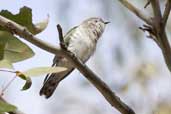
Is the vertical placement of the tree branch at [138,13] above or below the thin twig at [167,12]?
above

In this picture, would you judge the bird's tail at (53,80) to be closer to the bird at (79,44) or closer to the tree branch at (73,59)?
the bird at (79,44)

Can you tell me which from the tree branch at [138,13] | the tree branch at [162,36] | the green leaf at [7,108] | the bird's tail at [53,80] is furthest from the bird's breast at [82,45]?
the green leaf at [7,108]

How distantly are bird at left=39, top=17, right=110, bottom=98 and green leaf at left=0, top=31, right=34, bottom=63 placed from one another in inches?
66.7

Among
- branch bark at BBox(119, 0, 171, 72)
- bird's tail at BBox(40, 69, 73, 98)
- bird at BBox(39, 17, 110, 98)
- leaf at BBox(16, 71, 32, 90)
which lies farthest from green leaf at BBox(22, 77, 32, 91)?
bird's tail at BBox(40, 69, 73, 98)

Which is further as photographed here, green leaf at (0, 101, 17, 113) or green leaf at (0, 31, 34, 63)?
green leaf at (0, 31, 34, 63)

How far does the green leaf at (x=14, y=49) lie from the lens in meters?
1.06

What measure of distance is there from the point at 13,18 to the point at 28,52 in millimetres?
107

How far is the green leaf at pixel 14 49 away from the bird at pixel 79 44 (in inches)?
66.7

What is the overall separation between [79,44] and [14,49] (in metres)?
2.12

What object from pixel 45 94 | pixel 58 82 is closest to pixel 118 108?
pixel 45 94

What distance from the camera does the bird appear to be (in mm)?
2927

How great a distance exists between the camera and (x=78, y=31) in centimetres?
331

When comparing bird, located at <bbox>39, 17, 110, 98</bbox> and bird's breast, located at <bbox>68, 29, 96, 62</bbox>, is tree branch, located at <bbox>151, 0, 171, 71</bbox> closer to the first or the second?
bird, located at <bbox>39, 17, 110, 98</bbox>

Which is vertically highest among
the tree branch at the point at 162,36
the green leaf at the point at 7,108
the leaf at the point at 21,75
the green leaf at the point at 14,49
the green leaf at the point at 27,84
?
the green leaf at the point at 14,49
